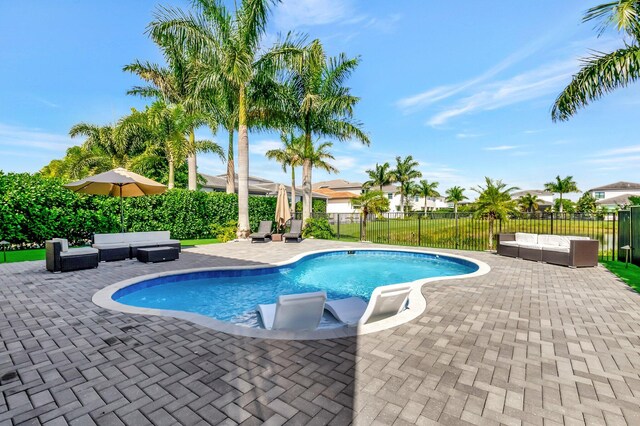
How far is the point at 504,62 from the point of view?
11406 millimetres

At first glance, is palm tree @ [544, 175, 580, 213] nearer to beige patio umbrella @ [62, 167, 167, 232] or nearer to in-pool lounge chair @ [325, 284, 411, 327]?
in-pool lounge chair @ [325, 284, 411, 327]

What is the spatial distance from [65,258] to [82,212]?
4.90 metres

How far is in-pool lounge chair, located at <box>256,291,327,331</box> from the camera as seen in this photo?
3.61 meters

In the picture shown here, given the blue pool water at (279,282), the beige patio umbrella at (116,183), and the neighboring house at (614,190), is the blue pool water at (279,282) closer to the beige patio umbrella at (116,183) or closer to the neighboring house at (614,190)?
the beige patio umbrella at (116,183)

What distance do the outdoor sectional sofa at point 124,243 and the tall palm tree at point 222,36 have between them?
22.9ft

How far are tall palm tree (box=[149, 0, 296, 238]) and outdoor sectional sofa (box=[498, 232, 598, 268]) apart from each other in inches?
483

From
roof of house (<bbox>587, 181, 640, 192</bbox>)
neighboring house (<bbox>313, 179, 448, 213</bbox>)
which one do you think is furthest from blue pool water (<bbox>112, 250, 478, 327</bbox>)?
roof of house (<bbox>587, 181, 640, 192</bbox>)

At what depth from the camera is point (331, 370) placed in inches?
109

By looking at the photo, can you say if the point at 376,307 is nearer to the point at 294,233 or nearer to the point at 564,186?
the point at 294,233

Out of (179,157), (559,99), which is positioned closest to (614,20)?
(559,99)

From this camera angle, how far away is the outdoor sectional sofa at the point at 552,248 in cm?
798

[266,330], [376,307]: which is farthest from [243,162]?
[376,307]

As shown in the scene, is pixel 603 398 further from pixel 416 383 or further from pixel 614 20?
pixel 614 20

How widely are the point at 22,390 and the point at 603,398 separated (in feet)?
15.8
